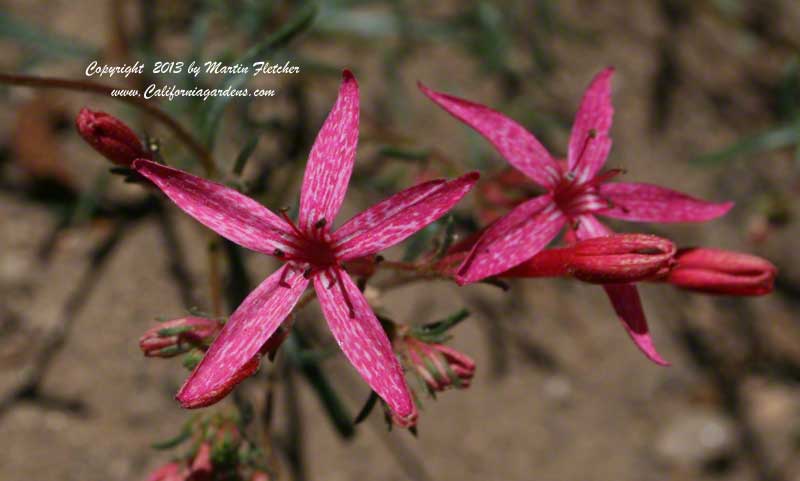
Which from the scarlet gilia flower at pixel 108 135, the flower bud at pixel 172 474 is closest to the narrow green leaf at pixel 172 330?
the scarlet gilia flower at pixel 108 135

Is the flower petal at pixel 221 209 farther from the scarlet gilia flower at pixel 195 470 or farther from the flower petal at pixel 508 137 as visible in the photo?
Answer: the scarlet gilia flower at pixel 195 470

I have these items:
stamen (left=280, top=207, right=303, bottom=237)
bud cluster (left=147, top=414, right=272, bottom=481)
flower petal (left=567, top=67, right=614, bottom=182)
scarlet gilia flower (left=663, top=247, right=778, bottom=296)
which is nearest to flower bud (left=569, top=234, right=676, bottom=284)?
scarlet gilia flower (left=663, top=247, right=778, bottom=296)

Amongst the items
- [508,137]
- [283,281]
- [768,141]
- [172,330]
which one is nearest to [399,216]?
[283,281]

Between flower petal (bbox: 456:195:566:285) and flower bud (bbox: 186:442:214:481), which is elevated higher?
flower petal (bbox: 456:195:566:285)

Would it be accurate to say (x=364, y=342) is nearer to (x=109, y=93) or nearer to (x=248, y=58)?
(x=109, y=93)

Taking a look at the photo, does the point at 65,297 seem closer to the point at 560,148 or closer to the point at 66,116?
the point at 66,116

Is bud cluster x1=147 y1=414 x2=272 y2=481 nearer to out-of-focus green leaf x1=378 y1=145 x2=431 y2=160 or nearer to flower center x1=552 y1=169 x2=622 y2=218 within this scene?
flower center x1=552 y1=169 x2=622 y2=218

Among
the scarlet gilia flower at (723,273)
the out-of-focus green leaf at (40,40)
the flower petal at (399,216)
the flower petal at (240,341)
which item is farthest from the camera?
the out-of-focus green leaf at (40,40)

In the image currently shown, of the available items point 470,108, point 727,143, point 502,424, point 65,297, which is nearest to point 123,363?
point 65,297
